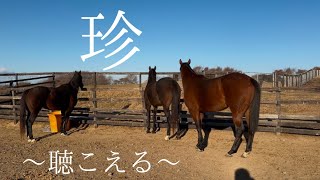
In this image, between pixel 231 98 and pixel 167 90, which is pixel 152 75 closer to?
pixel 167 90

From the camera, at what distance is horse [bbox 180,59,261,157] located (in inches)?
246

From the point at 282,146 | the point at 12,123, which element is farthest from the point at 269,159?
the point at 12,123

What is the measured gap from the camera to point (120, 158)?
6309mm

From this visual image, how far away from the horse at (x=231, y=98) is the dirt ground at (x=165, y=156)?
495 mm

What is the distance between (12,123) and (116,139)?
4.76m

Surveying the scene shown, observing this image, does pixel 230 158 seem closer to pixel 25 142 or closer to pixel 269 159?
pixel 269 159

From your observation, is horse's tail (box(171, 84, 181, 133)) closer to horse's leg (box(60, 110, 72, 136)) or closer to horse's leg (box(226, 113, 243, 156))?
horse's leg (box(226, 113, 243, 156))

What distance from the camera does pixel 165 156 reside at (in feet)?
21.1

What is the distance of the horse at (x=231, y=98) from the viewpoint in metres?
6.24

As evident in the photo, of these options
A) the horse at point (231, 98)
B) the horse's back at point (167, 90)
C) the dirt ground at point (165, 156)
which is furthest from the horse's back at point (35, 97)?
the horse at point (231, 98)

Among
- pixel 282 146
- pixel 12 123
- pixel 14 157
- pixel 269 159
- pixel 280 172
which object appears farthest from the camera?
pixel 12 123

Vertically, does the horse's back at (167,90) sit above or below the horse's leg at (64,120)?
above

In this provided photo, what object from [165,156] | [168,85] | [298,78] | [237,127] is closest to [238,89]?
[237,127]

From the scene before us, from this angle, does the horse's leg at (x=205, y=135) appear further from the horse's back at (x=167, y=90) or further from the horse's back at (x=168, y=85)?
the horse's back at (x=168, y=85)
